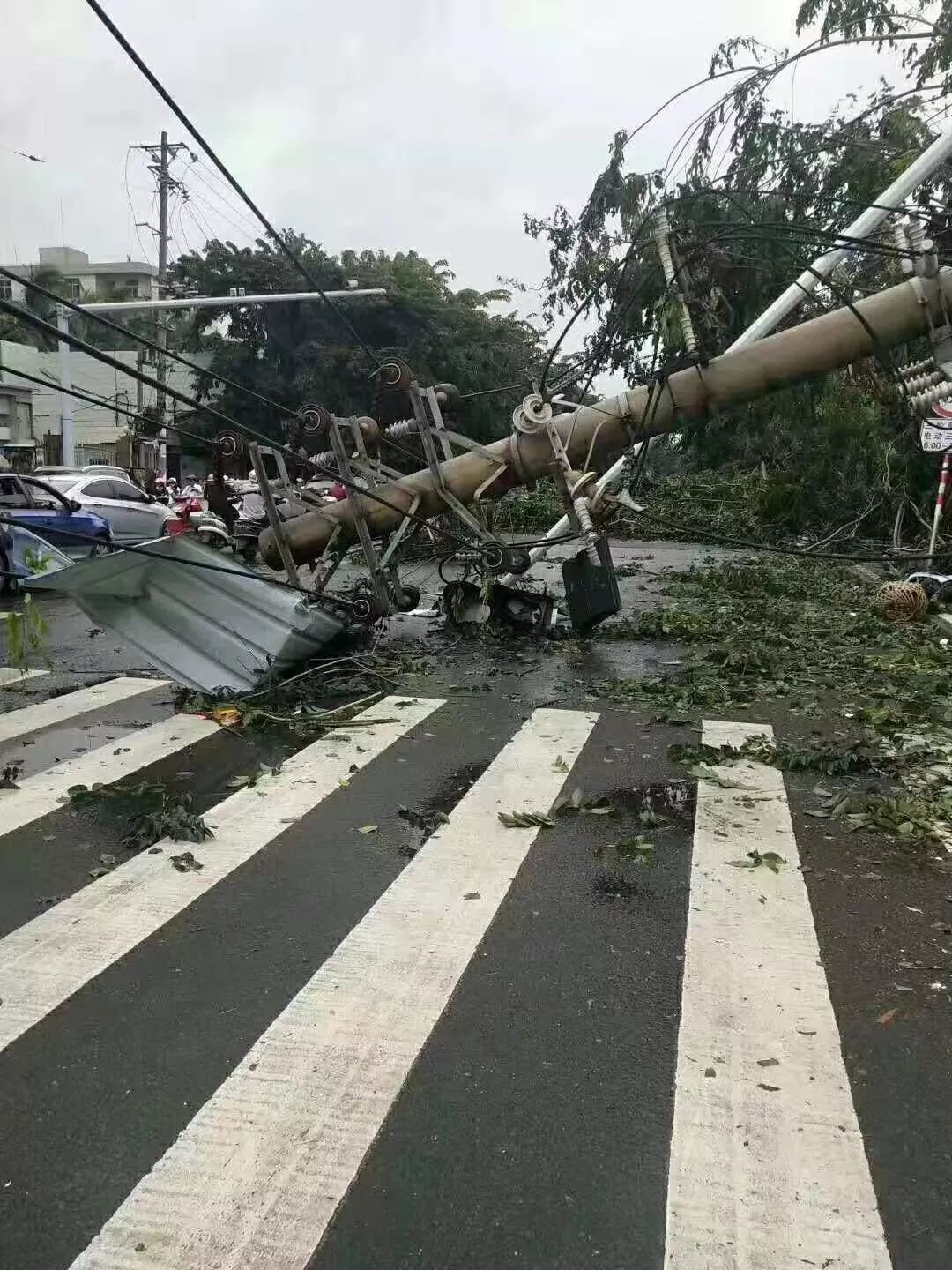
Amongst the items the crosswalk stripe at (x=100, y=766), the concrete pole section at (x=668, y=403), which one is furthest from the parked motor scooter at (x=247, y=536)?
the crosswalk stripe at (x=100, y=766)

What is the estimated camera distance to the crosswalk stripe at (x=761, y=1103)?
→ 259cm

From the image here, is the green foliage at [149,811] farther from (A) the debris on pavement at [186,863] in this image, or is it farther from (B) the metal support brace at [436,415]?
(B) the metal support brace at [436,415]

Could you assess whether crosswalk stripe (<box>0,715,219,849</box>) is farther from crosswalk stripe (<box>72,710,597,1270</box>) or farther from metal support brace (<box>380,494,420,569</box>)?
metal support brace (<box>380,494,420,569</box>)

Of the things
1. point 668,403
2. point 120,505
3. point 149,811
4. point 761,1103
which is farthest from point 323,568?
point 120,505

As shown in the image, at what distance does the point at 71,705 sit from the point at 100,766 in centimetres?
197

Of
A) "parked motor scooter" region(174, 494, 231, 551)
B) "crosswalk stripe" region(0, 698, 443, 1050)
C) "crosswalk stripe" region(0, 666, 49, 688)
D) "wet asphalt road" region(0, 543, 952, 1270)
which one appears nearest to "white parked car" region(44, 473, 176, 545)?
"parked motor scooter" region(174, 494, 231, 551)

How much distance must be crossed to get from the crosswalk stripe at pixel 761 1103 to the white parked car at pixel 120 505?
17.2 m

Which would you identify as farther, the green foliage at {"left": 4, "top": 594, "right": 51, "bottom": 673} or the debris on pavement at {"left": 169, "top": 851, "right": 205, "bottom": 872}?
the green foliage at {"left": 4, "top": 594, "right": 51, "bottom": 673}

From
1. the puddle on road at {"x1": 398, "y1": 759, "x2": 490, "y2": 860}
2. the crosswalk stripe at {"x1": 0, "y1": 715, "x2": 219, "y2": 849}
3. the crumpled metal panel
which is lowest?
the crosswalk stripe at {"x1": 0, "y1": 715, "x2": 219, "y2": 849}

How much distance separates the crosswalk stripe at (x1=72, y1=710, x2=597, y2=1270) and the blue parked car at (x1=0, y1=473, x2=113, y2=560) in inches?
483

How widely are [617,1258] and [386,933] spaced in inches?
77.0

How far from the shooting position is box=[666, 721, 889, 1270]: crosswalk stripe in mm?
2592

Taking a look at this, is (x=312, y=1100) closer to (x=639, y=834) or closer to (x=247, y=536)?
(x=639, y=834)

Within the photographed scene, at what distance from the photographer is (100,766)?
6.66m
